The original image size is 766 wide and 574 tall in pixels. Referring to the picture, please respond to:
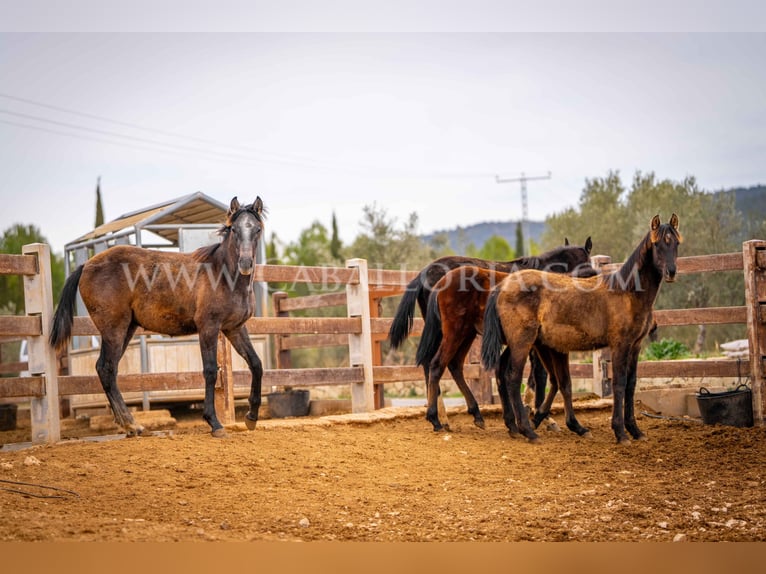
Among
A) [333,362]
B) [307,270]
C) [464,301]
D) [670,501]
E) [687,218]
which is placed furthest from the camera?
[333,362]

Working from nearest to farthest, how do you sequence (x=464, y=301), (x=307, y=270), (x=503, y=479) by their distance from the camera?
(x=503, y=479), (x=464, y=301), (x=307, y=270)

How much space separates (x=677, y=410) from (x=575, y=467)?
4.18 meters

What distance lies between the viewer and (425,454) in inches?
268

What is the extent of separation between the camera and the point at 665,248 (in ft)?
24.1

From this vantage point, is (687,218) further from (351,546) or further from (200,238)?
(351,546)

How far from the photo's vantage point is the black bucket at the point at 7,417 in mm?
11807

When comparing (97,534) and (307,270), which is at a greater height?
(307,270)

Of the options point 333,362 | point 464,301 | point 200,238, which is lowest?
point 333,362

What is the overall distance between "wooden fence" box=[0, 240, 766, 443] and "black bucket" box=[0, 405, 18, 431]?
4236 mm

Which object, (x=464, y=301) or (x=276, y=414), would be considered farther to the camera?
(x=276, y=414)

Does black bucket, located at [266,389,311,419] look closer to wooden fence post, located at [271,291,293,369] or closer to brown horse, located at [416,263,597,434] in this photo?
wooden fence post, located at [271,291,293,369]

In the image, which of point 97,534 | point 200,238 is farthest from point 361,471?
point 200,238

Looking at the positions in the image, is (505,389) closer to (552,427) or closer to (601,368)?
(552,427)

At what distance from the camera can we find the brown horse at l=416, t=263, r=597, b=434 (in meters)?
8.29
